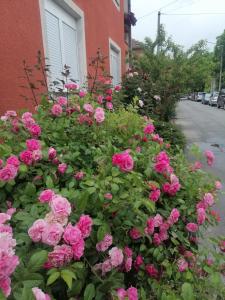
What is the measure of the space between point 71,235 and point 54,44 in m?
4.69

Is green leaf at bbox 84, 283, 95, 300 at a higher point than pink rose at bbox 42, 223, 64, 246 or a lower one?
lower

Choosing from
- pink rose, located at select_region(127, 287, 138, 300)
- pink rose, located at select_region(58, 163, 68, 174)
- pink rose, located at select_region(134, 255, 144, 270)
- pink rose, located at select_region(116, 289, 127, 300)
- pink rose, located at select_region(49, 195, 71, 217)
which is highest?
pink rose, located at select_region(49, 195, 71, 217)

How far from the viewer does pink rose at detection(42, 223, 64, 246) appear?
4.11ft

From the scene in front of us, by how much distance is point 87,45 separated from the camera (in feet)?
22.4

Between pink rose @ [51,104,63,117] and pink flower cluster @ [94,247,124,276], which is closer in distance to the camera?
pink flower cluster @ [94,247,124,276]

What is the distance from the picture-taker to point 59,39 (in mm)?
5543

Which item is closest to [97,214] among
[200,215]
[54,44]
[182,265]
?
[182,265]

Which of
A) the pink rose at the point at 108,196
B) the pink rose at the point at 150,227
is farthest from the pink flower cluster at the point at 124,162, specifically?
the pink rose at the point at 150,227

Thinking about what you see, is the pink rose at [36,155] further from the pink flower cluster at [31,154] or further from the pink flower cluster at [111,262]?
the pink flower cluster at [111,262]

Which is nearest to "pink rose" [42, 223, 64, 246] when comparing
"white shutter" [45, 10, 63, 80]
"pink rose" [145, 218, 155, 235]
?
"pink rose" [145, 218, 155, 235]

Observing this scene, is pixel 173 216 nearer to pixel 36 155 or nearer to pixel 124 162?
pixel 124 162

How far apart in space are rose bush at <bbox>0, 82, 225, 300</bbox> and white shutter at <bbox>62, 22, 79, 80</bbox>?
11.2 feet

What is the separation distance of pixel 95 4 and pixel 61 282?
7329mm

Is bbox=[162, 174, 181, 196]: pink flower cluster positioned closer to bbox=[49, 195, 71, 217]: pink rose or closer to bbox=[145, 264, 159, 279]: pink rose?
bbox=[145, 264, 159, 279]: pink rose
